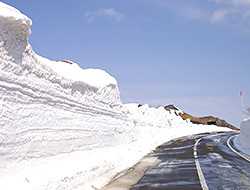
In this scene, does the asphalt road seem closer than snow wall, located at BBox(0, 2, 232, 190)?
No

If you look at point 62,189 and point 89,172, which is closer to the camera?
point 62,189

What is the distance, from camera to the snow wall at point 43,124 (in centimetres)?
627

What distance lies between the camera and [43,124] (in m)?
7.55

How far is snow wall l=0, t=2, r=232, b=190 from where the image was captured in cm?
627

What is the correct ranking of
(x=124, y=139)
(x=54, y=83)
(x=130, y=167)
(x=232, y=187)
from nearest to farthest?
(x=232, y=187) < (x=54, y=83) < (x=130, y=167) < (x=124, y=139)

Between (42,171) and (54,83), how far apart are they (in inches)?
108

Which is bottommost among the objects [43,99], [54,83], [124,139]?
[124,139]

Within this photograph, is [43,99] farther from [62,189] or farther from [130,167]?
[130,167]

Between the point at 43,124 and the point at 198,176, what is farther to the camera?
the point at 198,176

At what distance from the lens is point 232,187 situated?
7680 millimetres

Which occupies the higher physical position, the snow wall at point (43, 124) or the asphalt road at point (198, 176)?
the snow wall at point (43, 124)

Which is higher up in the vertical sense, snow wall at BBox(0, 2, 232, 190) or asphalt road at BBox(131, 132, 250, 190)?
snow wall at BBox(0, 2, 232, 190)

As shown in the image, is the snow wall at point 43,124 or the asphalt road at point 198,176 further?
the asphalt road at point 198,176

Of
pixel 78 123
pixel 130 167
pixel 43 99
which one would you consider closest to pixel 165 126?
pixel 130 167
